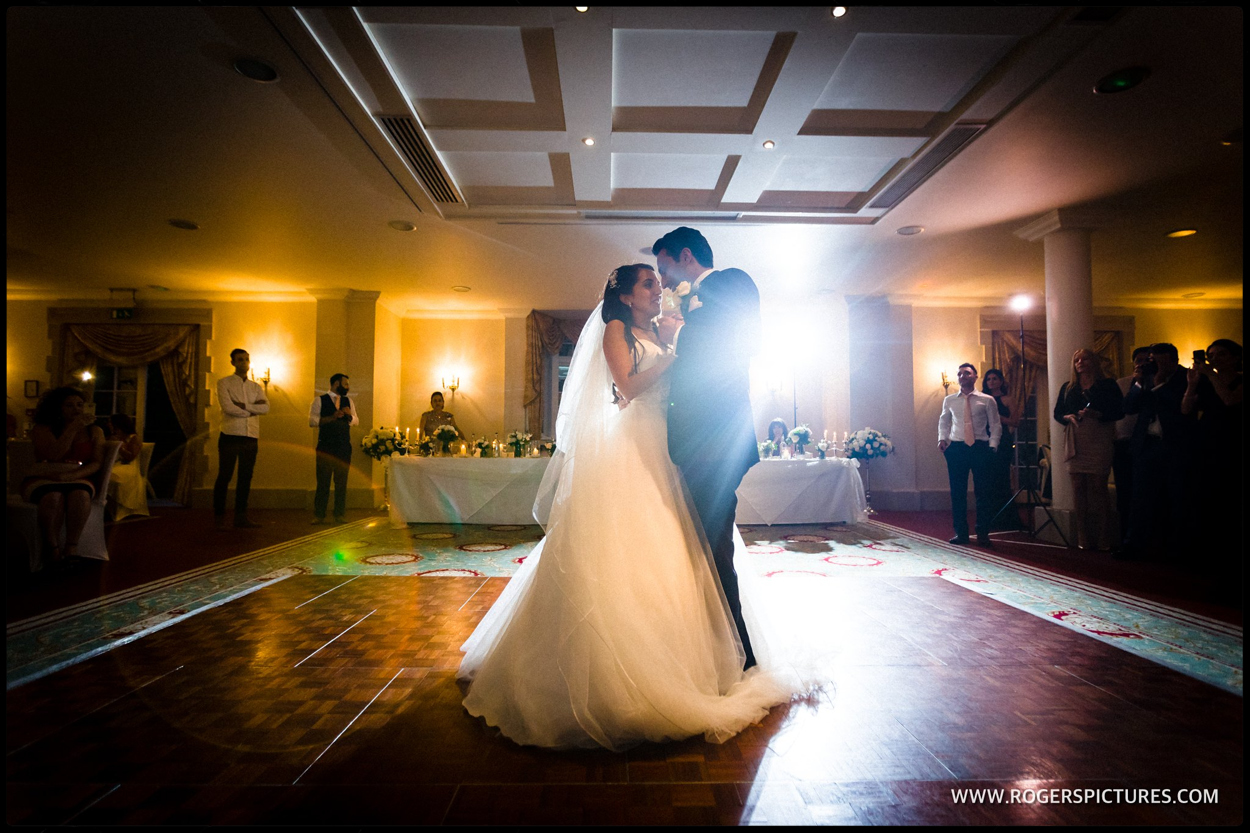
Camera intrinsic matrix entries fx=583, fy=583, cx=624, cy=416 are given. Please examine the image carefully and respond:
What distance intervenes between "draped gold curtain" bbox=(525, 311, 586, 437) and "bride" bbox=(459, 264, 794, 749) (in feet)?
25.6

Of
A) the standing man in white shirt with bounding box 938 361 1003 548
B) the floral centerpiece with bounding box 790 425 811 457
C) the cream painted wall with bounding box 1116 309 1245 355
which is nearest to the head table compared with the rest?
the floral centerpiece with bounding box 790 425 811 457

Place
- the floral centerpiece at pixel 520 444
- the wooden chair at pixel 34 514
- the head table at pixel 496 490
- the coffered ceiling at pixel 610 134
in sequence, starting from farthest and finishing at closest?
the floral centerpiece at pixel 520 444, the head table at pixel 496 490, the wooden chair at pixel 34 514, the coffered ceiling at pixel 610 134

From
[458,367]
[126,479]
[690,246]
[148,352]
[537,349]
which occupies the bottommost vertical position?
[126,479]

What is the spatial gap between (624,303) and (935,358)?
8.70 metres

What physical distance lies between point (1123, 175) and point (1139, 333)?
6.40 meters

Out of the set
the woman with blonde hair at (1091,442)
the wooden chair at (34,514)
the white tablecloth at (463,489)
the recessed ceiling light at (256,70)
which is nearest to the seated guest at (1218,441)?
the woman with blonde hair at (1091,442)

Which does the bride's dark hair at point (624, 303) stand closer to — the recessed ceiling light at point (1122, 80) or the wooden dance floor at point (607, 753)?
the wooden dance floor at point (607, 753)

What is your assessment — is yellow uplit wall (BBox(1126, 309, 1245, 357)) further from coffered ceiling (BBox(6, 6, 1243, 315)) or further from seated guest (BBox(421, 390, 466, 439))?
seated guest (BBox(421, 390, 466, 439))

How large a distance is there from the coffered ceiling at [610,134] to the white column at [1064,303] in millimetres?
267

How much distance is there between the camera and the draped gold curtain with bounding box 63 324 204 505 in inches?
356

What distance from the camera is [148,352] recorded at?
29.7ft

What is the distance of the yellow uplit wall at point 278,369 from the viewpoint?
9.10 meters

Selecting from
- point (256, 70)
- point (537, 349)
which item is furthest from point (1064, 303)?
point (537, 349)
